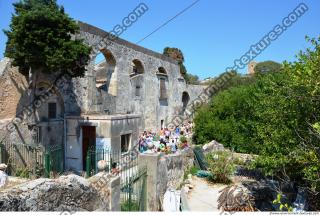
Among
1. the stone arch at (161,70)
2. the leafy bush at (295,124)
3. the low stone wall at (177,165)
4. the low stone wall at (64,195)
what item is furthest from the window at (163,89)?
the low stone wall at (64,195)

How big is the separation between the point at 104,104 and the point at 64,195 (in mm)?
13258

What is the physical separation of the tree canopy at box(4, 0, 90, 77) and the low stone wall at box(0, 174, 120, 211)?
6056 mm

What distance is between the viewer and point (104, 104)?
1814cm

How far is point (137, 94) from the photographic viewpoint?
22828mm

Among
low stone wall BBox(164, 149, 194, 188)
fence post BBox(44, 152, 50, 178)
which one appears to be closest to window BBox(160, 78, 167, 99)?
low stone wall BBox(164, 149, 194, 188)

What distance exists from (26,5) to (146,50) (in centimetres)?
1397

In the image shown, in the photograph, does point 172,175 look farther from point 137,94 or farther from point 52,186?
point 137,94

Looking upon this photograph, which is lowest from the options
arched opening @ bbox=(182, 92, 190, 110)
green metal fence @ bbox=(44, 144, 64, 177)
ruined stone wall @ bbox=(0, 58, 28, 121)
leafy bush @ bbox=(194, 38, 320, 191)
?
green metal fence @ bbox=(44, 144, 64, 177)

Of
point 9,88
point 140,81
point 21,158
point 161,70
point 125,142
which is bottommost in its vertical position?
point 21,158

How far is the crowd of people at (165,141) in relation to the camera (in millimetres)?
13890

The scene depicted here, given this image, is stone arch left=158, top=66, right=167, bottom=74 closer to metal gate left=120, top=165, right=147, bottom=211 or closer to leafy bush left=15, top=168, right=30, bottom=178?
leafy bush left=15, top=168, right=30, bottom=178

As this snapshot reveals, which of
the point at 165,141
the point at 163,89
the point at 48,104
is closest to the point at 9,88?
the point at 48,104

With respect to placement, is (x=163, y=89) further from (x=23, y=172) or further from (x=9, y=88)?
(x=23, y=172)

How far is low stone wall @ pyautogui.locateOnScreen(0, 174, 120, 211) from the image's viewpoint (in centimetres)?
430
